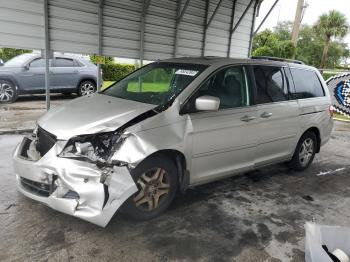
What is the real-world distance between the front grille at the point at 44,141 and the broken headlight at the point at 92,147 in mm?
199

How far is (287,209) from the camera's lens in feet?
13.9

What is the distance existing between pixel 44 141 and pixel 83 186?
27.6 inches

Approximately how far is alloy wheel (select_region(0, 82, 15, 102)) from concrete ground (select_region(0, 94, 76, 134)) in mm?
292

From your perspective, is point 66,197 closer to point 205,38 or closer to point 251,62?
point 251,62

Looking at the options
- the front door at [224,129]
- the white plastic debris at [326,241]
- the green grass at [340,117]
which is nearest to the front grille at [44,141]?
the front door at [224,129]

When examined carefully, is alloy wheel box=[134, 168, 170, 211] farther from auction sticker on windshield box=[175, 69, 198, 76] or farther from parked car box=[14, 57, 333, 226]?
auction sticker on windshield box=[175, 69, 198, 76]

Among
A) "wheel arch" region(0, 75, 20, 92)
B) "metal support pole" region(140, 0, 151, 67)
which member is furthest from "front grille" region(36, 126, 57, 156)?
"wheel arch" region(0, 75, 20, 92)

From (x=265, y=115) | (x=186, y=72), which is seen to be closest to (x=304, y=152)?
(x=265, y=115)

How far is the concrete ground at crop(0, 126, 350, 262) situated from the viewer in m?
3.11

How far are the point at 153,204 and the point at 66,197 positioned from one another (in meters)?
0.92

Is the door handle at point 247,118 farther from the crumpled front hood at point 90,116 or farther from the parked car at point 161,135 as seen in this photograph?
the crumpled front hood at point 90,116

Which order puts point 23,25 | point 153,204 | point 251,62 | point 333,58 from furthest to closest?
point 333,58
point 23,25
point 251,62
point 153,204

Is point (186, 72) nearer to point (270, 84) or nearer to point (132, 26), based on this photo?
point (270, 84)

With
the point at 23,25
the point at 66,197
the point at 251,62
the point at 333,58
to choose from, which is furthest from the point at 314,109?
the point at 333,58
